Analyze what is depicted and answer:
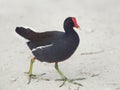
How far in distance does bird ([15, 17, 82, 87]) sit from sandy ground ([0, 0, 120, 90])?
0.35m

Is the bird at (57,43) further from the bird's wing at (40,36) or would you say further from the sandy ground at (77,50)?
the sandy ground at (77,50)

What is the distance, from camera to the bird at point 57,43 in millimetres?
6371

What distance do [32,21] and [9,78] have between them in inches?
123

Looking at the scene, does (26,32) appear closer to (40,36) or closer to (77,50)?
(40,36)

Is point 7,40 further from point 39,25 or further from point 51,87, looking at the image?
point 51,87

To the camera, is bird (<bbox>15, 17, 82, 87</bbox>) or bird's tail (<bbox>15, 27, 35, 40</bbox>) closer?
bird (<bbox>15, 17, 82, 87</bbox>)

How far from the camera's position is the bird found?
6.37 meters

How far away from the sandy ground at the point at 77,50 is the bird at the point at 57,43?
35 cm

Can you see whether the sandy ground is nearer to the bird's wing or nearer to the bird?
the bird's wing

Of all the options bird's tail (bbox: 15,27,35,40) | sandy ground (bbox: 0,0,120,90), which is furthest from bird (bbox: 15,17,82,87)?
sandy ground (bbox: 0,0,120,90)

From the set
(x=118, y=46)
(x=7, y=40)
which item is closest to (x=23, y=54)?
(x=7, y=40)

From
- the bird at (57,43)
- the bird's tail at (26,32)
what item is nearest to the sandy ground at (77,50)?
the bird's tail at (26,32)

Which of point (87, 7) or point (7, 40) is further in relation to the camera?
point (87, 7)

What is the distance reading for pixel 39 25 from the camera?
378 inches
